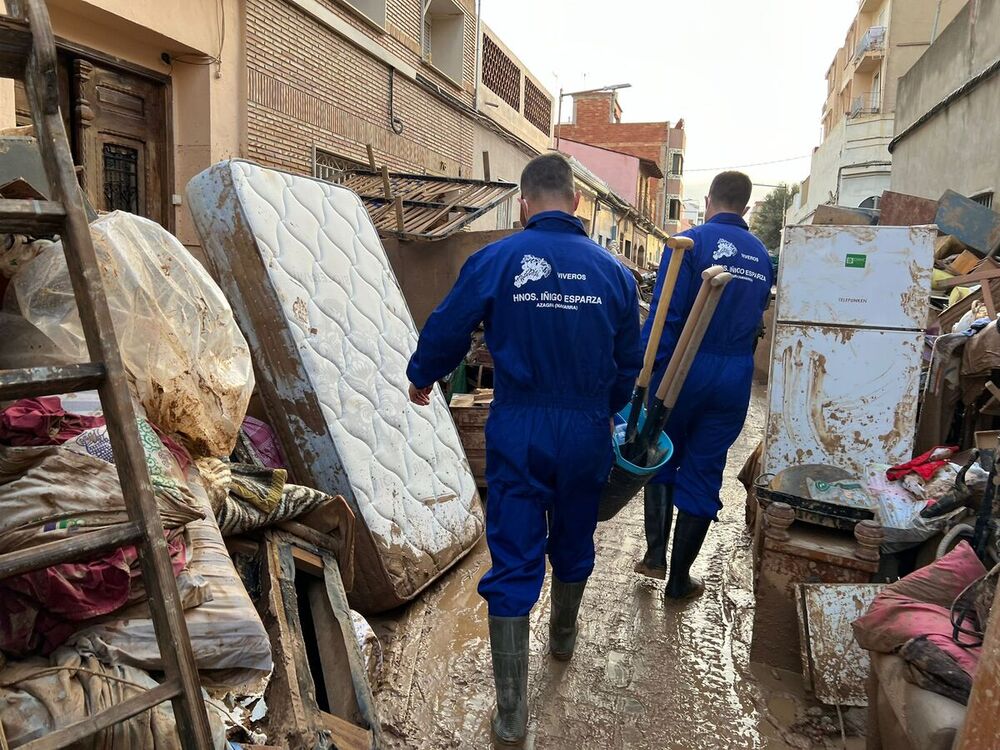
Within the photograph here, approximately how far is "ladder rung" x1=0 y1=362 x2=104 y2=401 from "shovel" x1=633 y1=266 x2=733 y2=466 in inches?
76.3

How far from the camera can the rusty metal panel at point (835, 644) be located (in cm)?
243

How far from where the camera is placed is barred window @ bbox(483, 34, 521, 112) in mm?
13862

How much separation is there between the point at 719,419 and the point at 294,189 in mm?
2327

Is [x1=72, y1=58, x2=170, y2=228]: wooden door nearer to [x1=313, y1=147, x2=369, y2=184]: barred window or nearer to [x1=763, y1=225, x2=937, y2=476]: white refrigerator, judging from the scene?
[x1=313, y1=147, x2=369, y2=184]: barred window

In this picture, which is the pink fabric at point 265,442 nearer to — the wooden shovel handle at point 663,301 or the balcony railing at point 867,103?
the wooden shovel handle at point 663,301

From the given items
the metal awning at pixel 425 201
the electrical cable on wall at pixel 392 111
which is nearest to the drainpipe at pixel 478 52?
the electrical cable on wall at pixel 392 111

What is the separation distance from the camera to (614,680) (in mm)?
2666

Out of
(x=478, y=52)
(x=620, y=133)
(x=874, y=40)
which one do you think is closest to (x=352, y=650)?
(x=478, y=52)

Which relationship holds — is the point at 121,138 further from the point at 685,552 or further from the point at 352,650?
the point at 685,552

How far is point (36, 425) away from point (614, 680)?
2106mm

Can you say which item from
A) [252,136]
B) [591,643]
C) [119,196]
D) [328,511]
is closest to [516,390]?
[328,511]

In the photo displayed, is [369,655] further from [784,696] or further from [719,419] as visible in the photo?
[719,419]

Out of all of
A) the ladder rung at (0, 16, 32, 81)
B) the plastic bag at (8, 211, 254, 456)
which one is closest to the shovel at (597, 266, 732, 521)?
the plastic bag at (8, 211, 254, 456)

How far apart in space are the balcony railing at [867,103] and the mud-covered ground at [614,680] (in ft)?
95.5
